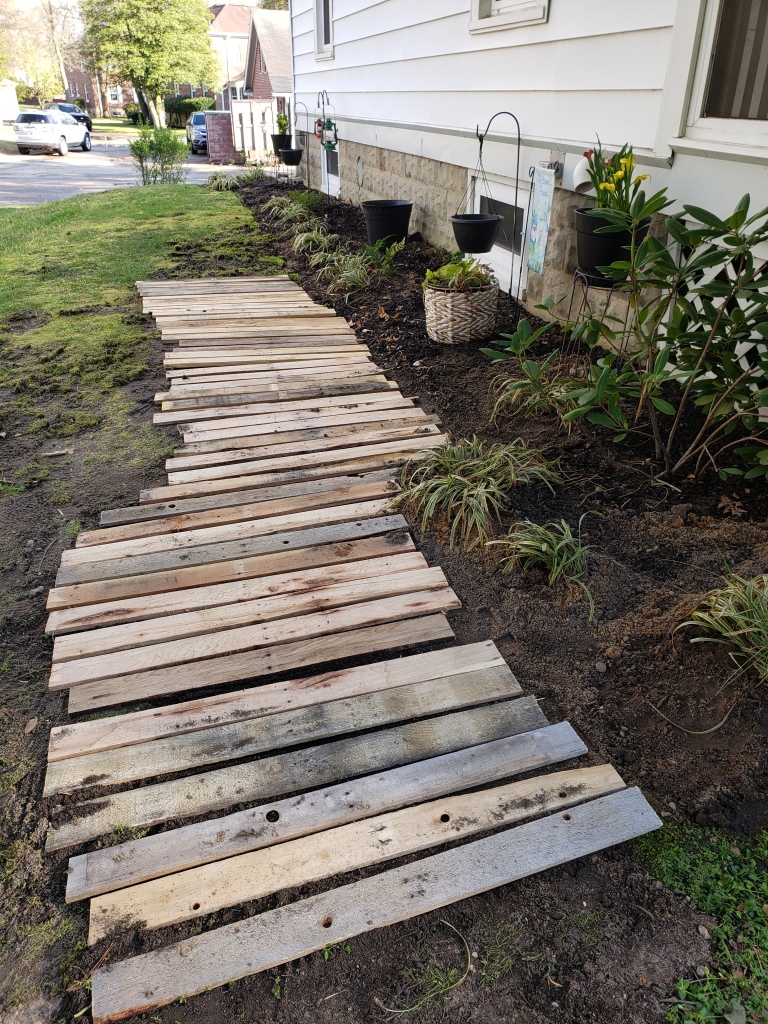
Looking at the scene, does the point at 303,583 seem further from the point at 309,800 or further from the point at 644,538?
the point at 644,538

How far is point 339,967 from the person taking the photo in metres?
1.38

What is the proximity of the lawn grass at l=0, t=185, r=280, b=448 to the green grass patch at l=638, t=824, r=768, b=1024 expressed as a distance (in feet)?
10.8

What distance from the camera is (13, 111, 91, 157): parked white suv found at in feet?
71.5

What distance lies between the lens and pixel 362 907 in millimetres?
1465

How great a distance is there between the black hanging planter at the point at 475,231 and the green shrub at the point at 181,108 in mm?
32913

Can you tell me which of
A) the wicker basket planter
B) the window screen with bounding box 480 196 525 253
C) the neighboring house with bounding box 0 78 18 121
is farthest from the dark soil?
the neighboring house with bounding box 0 78 18 121

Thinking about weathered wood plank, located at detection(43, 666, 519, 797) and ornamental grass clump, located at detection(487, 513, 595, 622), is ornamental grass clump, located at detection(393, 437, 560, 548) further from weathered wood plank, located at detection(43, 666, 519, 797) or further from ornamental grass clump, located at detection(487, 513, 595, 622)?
weathered wood plank, located at detection(43, 666, 519, 797)

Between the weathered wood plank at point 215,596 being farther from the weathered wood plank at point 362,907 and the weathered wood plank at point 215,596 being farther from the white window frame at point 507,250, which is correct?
the white window frame at point 507,250

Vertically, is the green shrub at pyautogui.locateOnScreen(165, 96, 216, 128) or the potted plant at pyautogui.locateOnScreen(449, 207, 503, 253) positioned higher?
the green shrub at pyautogui.locateOnScreen(165, 96, 216, 128)

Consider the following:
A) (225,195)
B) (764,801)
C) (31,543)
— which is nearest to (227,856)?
(764,801)

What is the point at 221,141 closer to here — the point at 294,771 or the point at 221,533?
the point at 221,533

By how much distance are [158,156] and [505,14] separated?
10.8 metres

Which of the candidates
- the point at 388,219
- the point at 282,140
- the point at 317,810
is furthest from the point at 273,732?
the point at 282,140

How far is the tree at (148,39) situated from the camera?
27297 millimetres
